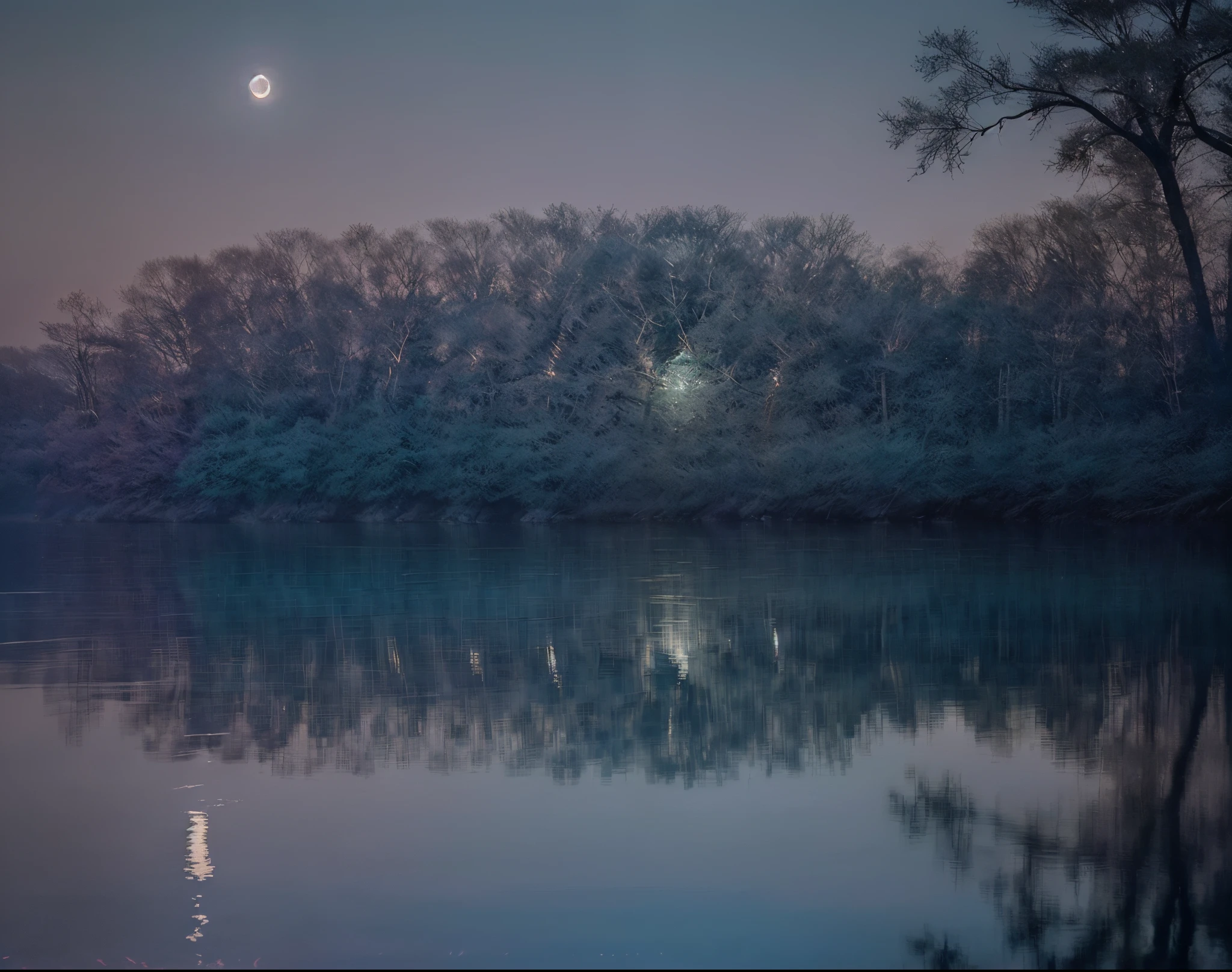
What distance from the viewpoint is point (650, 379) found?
142ft

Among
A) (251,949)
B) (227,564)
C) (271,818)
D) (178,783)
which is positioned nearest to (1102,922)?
(251,949)

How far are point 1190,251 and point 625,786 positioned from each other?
2341 centimetres

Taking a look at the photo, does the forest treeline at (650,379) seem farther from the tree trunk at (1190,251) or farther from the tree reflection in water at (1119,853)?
the tree reflection in water at (1119,853)

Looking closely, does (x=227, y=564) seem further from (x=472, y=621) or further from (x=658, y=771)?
(x=658, y=771)

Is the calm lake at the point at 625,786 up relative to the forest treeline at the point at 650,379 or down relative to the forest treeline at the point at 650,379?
down

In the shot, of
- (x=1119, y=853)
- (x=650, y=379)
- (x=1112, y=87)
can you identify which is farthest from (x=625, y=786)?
(x=650, y=379)

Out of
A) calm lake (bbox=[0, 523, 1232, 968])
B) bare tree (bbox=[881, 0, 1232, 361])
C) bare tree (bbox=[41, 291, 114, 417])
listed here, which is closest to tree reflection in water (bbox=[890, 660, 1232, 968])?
calm lake (bbox=[0, 523, 1232, 968])

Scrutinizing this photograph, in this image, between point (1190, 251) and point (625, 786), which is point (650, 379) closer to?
point (1190, 251)

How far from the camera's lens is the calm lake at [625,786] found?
4.06 metres

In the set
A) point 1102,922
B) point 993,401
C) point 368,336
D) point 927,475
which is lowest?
point 1102,922

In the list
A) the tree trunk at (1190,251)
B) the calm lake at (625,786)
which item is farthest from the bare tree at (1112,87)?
the calm lake at (625,786)

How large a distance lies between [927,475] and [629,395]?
12936 mm

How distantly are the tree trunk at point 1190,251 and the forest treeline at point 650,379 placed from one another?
1.11 meters

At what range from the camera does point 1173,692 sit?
7.84 m
